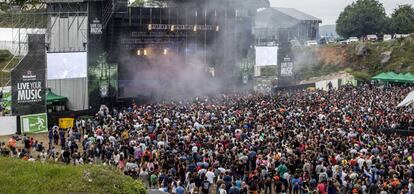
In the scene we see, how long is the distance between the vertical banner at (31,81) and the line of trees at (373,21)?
59.2m

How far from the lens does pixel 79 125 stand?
95.0ft

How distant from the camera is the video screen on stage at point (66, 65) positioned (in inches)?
1270

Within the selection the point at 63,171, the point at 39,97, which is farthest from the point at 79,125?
the point at 63,171

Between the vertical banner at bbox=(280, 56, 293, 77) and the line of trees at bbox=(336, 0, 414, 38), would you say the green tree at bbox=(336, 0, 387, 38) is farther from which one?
the vertical banner at bbox=(280, 56, 293, 77)

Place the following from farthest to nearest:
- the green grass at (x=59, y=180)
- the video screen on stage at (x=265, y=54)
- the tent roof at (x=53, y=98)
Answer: the video screen on stage at (x=265, y=54), the tent roof at (x=53, y=98), the green grass at (x=59, y=180)

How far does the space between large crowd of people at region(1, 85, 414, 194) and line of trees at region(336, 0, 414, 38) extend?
167 ft

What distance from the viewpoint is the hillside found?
207ft

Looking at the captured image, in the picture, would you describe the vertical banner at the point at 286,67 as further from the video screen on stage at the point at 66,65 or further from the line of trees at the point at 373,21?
the line of trees at the point at 373,21

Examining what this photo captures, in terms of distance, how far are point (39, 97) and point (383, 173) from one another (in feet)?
62.0

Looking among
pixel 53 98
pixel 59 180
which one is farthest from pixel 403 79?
pixel 59 180

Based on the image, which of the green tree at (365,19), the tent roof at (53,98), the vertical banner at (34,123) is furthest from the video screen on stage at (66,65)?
the green tree at (365,19)

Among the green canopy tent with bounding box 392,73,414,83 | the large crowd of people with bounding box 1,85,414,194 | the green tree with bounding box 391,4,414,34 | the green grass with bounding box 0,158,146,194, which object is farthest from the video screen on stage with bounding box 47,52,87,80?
the green tree with bounding box 391,4,414,34

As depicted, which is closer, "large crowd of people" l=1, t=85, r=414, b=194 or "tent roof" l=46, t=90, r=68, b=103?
"large crowd of people" l=1, t=85, r=414, b=194

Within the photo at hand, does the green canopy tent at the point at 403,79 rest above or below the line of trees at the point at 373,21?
below
